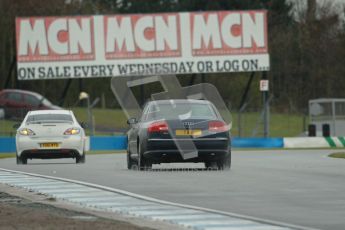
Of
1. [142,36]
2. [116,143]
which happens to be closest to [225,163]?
[116,143]

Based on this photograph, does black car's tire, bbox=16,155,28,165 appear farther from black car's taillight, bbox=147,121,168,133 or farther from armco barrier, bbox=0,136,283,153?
armco barrier, bbox=0,136,283,153

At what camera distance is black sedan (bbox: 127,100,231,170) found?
851 inches

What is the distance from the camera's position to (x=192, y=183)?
59.0 ft

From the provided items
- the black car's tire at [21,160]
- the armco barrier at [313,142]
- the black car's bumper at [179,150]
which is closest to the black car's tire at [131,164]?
the black car's bumper at [179,150]

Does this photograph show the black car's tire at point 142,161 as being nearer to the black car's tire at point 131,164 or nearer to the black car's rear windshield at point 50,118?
the black car's tire at point 131,164

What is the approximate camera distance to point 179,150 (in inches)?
848

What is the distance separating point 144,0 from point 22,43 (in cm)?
4012

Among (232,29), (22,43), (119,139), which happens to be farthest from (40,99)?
(119,139)

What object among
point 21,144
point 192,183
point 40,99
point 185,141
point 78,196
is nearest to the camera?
point 78,196

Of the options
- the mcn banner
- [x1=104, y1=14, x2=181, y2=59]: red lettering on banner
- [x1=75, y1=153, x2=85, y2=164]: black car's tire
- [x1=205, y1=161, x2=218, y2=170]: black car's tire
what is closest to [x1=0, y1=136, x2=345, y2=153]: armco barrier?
the mcn banner

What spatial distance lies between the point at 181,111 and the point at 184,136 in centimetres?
74

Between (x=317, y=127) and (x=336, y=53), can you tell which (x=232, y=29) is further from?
(x=336, y=53)

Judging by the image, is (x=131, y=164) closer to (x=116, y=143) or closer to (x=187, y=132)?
(x=187, y=132)

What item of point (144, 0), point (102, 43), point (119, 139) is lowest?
point (119, 139)
